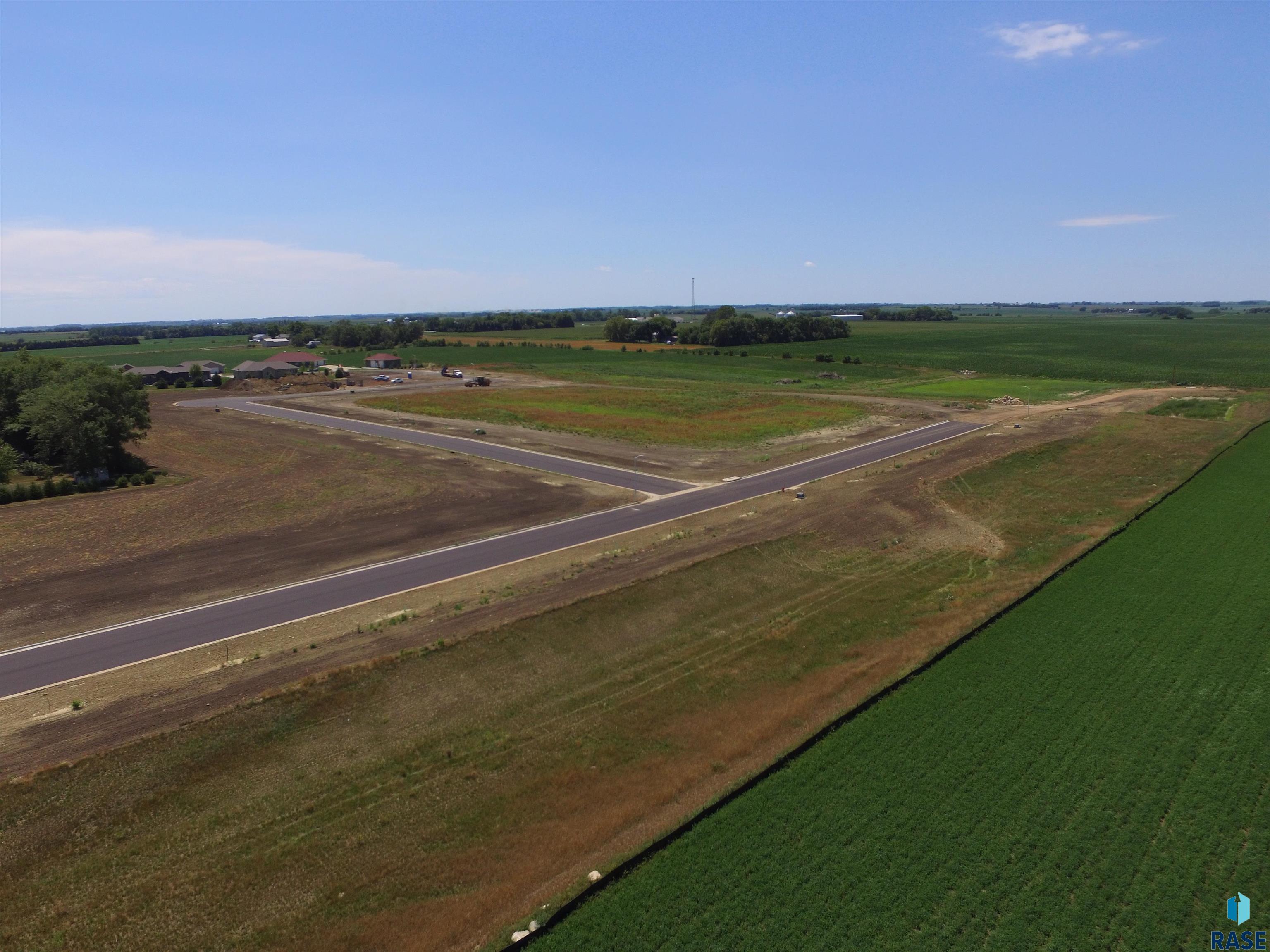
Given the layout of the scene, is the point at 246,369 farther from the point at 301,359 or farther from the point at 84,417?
the point at 84,417

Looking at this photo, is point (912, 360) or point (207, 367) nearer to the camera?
point (207, 367)

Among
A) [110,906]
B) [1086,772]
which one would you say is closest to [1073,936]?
[1086,772]

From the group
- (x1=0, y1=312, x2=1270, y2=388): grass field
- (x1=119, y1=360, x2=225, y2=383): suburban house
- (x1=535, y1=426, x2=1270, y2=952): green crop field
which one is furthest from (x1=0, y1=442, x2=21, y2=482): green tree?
(x1=119, y1=360, x2=225, y2=383): suburban house

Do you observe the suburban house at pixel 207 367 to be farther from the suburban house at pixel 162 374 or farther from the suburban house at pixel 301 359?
the suburban house at pixel 301 359

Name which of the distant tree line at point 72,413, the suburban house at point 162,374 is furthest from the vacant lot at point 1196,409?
the suburban house at point 162,374

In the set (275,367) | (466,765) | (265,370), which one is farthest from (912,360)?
(466,765)

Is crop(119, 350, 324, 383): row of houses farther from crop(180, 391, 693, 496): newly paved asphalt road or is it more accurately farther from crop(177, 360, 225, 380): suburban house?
crop(180, 391, 693, 496): newly paved asphalt road

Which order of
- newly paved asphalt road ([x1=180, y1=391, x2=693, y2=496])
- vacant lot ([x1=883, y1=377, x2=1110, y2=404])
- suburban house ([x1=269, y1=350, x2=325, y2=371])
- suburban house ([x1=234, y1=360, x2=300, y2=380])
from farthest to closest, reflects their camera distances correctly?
suburban house ([x1=269, y1=350, x2=325, y2=371]) < suburban house ([x1=234, y1=360, x2=300, y2=380]) < vacant lot ([x1=883, y1=377, x2=1110, y2=404]) < newly paved asphalt road ([x1=180, y1=391, x2=693, y2=496])
